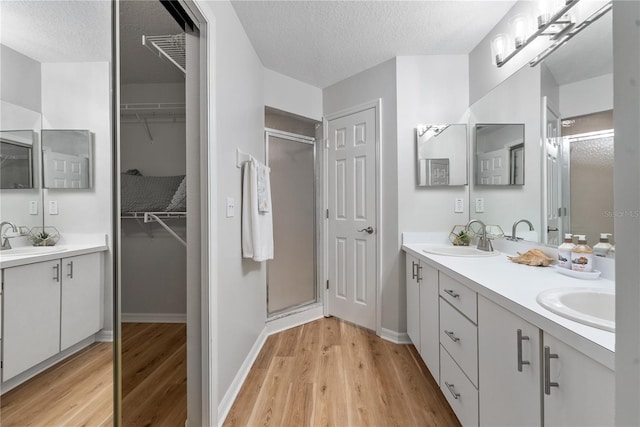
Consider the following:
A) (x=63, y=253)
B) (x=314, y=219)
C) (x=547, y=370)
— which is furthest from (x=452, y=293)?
(x=314, y=219)

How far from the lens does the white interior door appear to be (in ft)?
8.31

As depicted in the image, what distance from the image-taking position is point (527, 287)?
105cm

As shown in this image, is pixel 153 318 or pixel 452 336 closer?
pixel 452 336

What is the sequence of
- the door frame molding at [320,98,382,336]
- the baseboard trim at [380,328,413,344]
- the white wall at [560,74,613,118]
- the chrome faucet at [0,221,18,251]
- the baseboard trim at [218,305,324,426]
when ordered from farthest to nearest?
the door frame molding at [320,98,382,336]
the baseboard trim at [380,328,413,344]
the baseboard trim at [218,305,324,426]
the white wall at [560,74,613,118]
the chrome faucet at [0,221,18,251]

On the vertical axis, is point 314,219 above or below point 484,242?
above

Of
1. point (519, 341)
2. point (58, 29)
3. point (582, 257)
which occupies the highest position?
point (58, 29)

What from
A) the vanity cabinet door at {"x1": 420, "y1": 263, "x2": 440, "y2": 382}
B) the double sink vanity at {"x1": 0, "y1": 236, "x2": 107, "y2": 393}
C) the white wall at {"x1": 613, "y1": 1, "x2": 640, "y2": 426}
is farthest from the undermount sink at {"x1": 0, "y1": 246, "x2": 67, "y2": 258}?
the vanity cabinet door at {"x1": 420, "y1": 263, "x2": 440, "y2": 382}

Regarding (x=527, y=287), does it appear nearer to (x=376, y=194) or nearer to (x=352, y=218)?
(x=376, y=194)

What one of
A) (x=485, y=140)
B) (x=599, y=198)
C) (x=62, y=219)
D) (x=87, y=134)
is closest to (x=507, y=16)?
(x=485, y=140)

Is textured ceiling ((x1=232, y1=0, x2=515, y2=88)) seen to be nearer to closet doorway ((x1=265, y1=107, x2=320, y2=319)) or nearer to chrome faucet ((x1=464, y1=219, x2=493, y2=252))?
closet doorway ((x1=265, y1=107, x2=320, y2=319))

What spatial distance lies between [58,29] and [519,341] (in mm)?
1466

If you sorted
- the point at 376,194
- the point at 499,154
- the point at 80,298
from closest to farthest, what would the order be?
the point at 80,298 → the point at 499,154 → the point at 376,194

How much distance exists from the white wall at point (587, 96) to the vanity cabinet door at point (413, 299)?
3.84ft

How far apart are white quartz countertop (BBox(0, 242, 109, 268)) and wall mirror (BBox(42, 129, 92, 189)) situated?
0.15m
